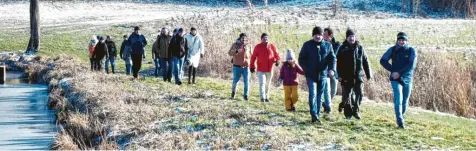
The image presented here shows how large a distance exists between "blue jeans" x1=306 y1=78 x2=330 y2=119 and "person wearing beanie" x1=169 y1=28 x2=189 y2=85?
7314 millimetres

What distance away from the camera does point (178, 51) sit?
713 inches

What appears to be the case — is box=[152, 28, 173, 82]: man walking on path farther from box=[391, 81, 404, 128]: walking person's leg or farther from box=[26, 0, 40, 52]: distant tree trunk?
box=[26, 0, 40, 52]: distant tree trunk

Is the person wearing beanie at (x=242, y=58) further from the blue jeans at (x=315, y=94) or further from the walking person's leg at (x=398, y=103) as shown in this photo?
the walking person's leg at (x=398, y=103)

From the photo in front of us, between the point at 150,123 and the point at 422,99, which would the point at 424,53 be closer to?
the point at 422,99

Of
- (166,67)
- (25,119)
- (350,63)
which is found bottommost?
(25,119)

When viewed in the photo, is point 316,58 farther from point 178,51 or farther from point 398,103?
point 178,51

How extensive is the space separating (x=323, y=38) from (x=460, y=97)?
258 inches

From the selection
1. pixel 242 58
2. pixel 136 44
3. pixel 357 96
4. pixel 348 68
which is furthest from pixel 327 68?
pixel 136 44

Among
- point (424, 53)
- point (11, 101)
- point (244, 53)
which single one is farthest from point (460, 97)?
point (11, 101)

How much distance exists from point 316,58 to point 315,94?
0.68 meters

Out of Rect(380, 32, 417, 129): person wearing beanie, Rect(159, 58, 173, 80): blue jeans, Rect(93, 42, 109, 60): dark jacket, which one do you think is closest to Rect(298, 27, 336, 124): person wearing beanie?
Rect(380, 32, 417, 129): person wearing beanie

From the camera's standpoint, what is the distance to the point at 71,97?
16.6 m

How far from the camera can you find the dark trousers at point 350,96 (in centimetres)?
1155

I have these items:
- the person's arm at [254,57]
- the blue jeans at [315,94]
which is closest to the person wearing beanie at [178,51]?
the person's arm at [254,57]
